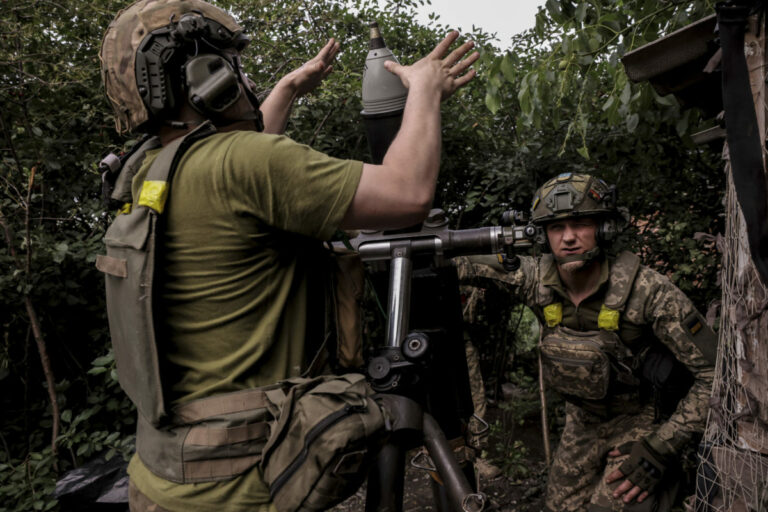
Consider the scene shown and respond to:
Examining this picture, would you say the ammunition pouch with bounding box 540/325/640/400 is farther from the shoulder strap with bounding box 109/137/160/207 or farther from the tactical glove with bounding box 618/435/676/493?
the shoulder strap with bounding box 109/137/160/207

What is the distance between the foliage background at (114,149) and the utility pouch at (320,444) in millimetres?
1811

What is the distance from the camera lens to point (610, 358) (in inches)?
118

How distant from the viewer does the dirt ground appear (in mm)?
4137

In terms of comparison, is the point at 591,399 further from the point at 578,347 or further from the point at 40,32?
the point at 40,32

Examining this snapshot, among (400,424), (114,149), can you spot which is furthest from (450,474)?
(114,149)

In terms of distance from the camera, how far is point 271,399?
1404 millimetres

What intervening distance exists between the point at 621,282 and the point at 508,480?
6.80 ft

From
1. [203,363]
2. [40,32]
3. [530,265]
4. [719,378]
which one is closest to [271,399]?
[203,363]

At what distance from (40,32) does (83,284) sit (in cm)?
166

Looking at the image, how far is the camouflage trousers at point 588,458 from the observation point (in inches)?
118

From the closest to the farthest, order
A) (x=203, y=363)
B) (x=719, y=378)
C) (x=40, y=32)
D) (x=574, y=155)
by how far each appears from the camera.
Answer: (x=203, y=363), (x=719, y=378), (x=40, y=32), (x=574, y=155)

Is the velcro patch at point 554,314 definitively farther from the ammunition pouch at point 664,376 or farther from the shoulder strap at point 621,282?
the ammunition pouch at point 664,376

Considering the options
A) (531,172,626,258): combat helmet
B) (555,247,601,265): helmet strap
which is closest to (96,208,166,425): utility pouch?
(531,172,626,258): combat helmet

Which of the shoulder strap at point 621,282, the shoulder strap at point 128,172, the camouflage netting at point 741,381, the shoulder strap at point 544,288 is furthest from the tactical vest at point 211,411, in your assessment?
the shoulder strap at point 544,288
